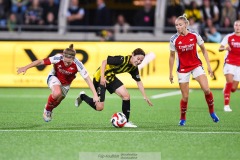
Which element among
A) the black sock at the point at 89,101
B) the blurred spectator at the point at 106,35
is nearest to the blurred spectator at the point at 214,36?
the blurred spectator at the point at 106,35

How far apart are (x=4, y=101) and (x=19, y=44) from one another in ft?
13.3

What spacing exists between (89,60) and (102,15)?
3853 millimetres

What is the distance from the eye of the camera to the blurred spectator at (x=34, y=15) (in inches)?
984

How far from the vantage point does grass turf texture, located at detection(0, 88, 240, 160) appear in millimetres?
10039

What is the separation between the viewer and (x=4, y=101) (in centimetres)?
1784

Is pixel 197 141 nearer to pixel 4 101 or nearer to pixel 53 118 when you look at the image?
pixel 53 118

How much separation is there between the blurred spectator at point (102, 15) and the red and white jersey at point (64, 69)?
11.4 m

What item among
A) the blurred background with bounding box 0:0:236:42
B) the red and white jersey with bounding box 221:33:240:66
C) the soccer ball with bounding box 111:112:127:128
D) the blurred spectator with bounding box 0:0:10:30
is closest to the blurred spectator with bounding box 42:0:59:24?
the blurred background with bounding box 0:0:236:42

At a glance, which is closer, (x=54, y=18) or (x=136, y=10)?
(x=54, y=18)

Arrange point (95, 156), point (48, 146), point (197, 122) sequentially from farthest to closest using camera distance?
point (197, 122), point (48, 146), point (95, 156)

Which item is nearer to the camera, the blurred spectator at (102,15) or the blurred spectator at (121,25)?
the blurred spectator at (102,15)

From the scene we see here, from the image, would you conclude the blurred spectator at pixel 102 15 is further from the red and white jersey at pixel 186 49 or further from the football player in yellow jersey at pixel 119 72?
the red and white jersey at pixel 186 49

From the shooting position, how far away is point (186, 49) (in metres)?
13.1

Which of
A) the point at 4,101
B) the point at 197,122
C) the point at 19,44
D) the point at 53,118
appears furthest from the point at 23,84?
the point at 197,122
